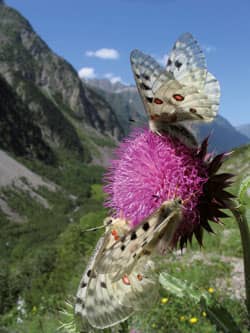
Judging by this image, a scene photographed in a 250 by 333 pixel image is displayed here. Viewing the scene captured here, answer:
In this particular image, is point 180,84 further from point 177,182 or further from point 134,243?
point 134,243

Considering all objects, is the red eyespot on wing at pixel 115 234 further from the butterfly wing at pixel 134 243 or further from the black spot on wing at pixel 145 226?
the black spot on wing at pixel 145 226

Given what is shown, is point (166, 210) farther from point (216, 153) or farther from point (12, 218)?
point (12, 218)

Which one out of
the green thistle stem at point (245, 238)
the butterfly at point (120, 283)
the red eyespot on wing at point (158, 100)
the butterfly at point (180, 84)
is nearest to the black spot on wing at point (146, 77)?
the butterfly at point (180, 84)

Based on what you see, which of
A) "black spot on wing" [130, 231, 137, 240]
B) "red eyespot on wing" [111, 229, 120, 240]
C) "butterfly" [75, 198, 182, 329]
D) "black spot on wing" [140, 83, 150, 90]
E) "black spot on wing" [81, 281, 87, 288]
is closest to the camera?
"black spot on wing" [130, 231, 137, 240]

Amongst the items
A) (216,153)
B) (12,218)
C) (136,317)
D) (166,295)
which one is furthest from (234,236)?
(12,218)

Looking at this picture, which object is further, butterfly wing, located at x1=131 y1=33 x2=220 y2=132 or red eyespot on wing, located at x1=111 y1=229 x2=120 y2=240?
red eyespot on wing, located at x1=111 y1=229 x2=120 y2=240

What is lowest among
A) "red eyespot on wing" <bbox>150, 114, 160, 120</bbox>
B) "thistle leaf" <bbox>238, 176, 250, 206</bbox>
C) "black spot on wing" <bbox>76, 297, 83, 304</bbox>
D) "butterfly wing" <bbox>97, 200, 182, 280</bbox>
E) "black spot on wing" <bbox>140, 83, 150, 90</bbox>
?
"black spot on wing" <bbox>76, 297, 83, 304</bbox>

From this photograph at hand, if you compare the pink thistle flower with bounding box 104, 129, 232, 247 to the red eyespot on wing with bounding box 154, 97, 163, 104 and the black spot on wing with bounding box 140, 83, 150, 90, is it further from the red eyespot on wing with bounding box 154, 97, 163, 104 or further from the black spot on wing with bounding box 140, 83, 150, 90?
the black spot on wing with bounding box 140, 83, 150, 90

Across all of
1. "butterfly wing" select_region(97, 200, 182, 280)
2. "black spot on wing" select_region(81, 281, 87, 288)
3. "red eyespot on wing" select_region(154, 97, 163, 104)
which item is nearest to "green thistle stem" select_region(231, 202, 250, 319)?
"butterfly wing" select_region(97, 200, 182, 280)
